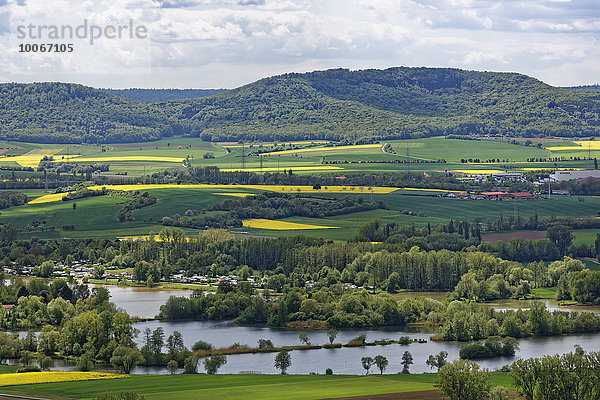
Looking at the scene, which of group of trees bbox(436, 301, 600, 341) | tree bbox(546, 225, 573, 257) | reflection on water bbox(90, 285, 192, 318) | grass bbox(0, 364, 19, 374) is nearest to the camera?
grass bbox(0, 364, 19, 374)

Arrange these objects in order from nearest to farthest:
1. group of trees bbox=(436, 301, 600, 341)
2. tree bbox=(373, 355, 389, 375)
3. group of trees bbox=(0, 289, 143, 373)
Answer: tree bbox=(373, 355, 389, 375) < group of trees bbox=(0, 289, 143, 373) < group of trees bbox=(436, 301, 600, 341)

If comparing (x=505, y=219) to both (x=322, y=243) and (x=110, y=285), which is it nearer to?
(x=322, y=243)

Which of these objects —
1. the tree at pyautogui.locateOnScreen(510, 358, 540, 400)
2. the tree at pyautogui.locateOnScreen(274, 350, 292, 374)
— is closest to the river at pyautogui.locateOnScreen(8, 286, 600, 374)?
the tree at pyautogui.locateOnScreen(274, 350, 292, 374)

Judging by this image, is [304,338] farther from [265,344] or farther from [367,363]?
[367,363]

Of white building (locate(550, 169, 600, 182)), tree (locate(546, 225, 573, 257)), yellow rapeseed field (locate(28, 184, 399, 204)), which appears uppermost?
white building (locate(550, 169, 600, 182))

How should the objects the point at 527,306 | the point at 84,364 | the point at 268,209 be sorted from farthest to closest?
the point at 268,209 → the point at 527,306 → the point at 84,364

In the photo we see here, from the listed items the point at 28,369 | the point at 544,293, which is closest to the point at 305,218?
the point at 544,293

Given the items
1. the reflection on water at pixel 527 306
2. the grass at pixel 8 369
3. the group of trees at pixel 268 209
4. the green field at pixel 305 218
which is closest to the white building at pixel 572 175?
the green field at pixel 305 218

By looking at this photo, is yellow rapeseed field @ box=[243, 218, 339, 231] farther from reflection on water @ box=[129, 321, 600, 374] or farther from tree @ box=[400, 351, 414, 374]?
tree @ box=[400, 351, 414, 374]

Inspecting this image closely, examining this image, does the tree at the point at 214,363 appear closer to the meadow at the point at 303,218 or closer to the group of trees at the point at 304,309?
the group of trees at the point at 304,309
